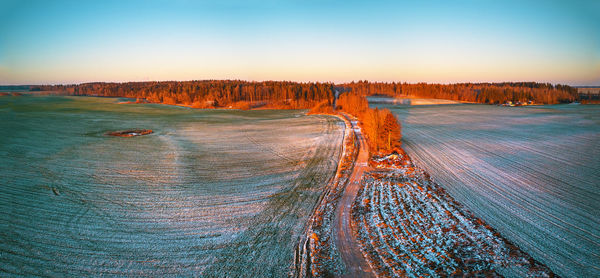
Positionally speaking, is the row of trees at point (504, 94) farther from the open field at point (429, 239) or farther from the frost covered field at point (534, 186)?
the open field at point (429, 239)

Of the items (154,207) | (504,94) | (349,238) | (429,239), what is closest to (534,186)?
(429,239)

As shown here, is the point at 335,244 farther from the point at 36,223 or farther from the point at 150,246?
the point at 36,223

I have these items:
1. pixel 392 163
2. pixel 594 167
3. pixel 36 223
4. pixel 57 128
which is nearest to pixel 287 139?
pixel 392 163

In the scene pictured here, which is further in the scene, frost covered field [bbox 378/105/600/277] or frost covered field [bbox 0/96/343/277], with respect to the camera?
frost covered field [bbox 378/105/600/277]

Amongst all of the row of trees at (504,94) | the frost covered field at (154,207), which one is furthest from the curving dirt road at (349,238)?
the row of trees at (504,94)

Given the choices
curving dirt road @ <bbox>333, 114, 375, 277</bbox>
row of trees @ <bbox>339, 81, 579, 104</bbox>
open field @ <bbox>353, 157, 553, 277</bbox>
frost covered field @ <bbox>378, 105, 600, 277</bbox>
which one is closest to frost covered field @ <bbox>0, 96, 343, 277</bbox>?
curving dirt road @ <bbox>333, 114, 375, 277</bbox>

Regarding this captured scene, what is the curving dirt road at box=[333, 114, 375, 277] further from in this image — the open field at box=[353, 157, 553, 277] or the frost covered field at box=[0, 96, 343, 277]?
the frost covered field at box=[0, 96, 343, 277]

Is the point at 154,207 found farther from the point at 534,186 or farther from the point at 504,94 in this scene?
the point at 504,94
